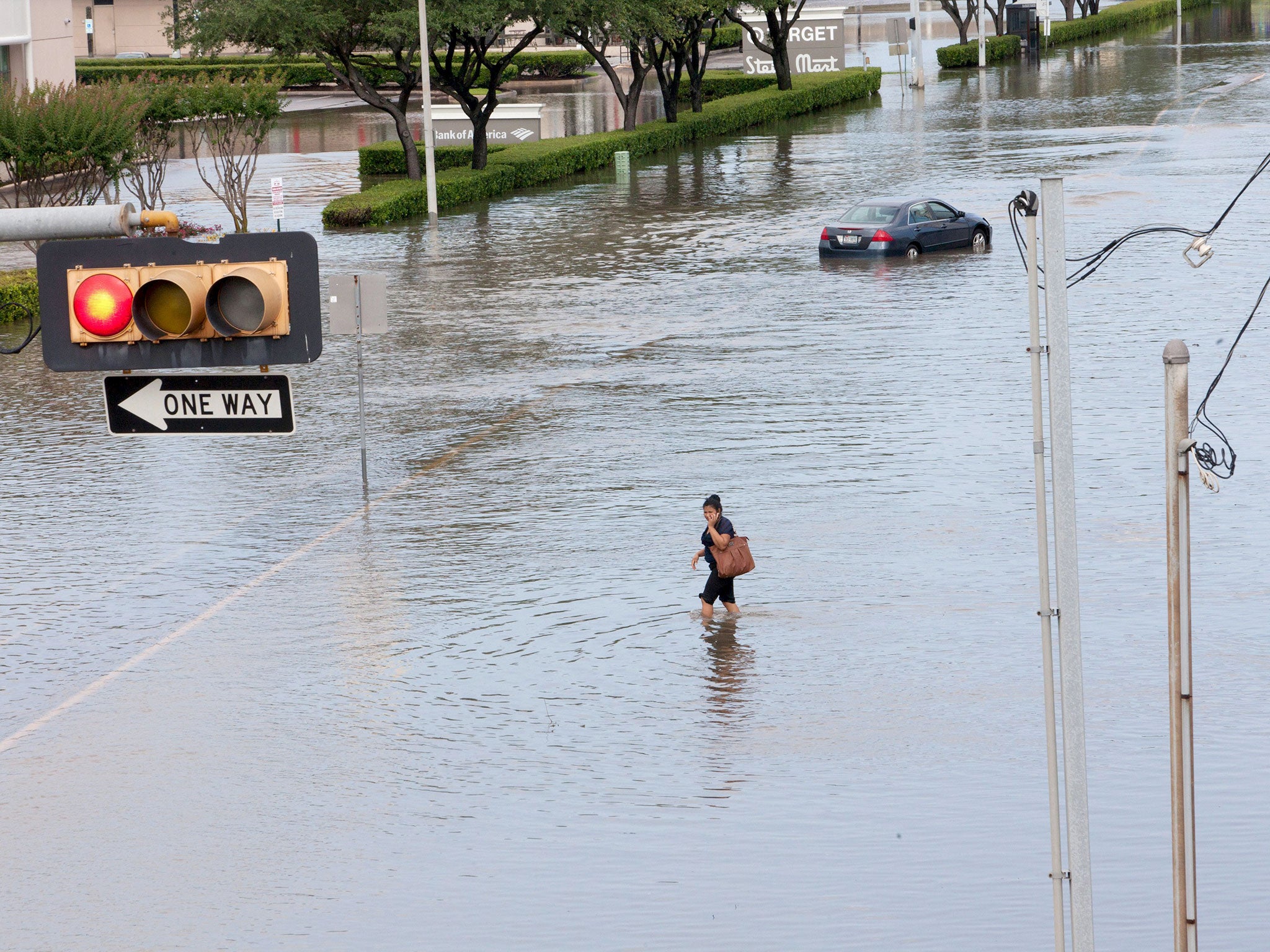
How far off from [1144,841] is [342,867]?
16.4 ft

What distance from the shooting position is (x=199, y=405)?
7008mm

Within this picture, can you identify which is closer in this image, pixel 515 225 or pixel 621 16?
pixel 515 225

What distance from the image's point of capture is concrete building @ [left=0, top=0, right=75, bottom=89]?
51625 mm

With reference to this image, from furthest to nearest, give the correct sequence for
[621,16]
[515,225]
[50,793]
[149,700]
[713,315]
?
[621,16], [515,225], [713,315], [149,700], [50,793]

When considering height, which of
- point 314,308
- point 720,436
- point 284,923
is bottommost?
point 284,923

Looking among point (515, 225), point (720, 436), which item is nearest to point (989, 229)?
point (515, 225)

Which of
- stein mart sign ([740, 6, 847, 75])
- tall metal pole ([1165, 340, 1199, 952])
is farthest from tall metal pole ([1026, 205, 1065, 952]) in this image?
stein mart sign ([740, 6, 847, 75])

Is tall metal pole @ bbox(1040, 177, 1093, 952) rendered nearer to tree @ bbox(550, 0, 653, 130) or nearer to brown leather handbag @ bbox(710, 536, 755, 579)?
brown leather handbag @ bbox(710, 536, 755, 579)

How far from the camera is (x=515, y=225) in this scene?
42.2m

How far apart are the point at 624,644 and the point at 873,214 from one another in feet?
74.8

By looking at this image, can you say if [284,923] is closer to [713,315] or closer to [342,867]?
[342,867]

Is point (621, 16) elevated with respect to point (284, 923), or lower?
elevated

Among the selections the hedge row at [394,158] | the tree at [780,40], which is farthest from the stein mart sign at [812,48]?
the hedge row at [394,158]

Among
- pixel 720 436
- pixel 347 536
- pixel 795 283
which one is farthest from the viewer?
pixel 795 283
